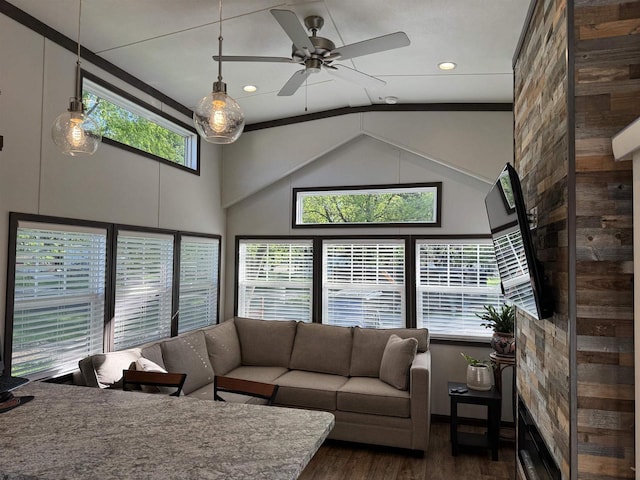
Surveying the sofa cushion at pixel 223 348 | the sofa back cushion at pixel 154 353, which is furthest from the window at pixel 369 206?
the sofa back cushion at pixel 154 353

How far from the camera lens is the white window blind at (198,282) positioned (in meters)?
4.78

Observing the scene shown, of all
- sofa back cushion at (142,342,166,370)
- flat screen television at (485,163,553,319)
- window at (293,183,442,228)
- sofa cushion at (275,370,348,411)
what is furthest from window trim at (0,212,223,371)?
flat screen television at (485,163,553,319)

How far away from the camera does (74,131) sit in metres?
2.15

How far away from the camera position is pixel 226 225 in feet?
18.5

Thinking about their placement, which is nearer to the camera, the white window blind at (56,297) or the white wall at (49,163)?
the white wall at (49,163)

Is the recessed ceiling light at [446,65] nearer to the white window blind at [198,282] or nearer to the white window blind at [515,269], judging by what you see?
the white window blind at [515,269]

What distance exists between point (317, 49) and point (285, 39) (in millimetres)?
612

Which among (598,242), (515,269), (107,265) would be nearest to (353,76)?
(515,269)

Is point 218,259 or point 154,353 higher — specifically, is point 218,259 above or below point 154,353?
above

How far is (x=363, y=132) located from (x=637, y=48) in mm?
3403

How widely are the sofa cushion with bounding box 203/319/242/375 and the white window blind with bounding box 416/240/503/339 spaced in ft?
6.47

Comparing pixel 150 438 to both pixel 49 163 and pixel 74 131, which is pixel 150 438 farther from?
pixel 49 163

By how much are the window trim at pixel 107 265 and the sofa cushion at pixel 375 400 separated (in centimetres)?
182

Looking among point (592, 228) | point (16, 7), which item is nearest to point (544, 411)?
point (592, 228)
